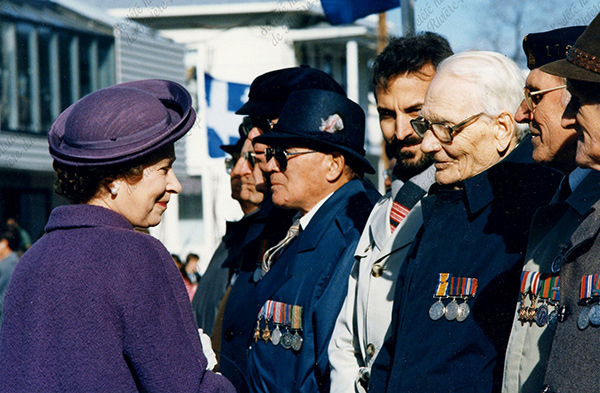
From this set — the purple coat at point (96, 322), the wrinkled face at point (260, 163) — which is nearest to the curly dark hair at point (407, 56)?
the wrinkled face at point (260, 163)

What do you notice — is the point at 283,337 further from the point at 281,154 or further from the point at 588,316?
the point at 588,316

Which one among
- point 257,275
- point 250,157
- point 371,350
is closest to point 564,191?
point 371,350

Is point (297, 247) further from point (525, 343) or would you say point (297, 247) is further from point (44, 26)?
point (44, 26)

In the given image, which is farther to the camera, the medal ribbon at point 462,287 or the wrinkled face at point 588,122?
the medal ribbon at point 462,287

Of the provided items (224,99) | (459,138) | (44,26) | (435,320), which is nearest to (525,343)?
(435,320)

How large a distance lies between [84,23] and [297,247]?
1573 centimetres

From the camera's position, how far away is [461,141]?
3125 mm

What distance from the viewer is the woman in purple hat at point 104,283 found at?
2.51 meters

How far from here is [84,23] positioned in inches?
722

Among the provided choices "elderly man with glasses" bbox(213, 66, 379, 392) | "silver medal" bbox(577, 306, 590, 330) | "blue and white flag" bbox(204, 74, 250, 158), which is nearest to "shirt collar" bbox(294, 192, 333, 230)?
"elderly man with glasses" bbox(213, 66, 379, 392)

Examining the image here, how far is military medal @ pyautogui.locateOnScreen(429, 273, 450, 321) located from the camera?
2.87 metres

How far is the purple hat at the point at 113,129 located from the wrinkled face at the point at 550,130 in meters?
1.22

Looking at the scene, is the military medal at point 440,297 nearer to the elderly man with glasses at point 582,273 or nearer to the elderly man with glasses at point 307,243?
the elderly man with glasses at point 582,273

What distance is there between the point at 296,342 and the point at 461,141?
117 centimetres
